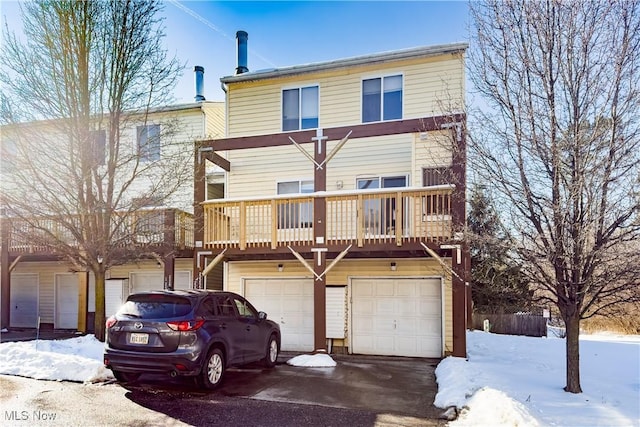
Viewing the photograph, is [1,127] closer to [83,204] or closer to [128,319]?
[83,204]

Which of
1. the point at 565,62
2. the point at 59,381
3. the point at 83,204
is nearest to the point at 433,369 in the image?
the point at 565,62

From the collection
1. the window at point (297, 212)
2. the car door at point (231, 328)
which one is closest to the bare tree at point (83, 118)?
the window at point (297, 212)

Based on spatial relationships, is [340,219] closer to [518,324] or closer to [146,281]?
[146,281]

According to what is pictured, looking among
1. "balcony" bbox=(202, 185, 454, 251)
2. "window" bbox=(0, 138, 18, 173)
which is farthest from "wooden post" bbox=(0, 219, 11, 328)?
"balcony" bbox=(202, 185, 454, 251)

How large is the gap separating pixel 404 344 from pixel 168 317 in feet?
21.7

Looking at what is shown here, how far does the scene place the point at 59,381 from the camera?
7625 millimetres

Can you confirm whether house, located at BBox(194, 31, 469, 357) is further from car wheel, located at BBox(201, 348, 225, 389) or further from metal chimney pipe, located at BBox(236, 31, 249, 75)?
car wheel, located at BBox(201, 348, 225, 389)

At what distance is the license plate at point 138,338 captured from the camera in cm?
681

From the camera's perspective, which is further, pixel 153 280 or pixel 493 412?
pixel 153 280

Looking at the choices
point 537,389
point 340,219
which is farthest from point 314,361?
point 537,389

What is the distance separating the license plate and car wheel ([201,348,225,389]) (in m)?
0.94

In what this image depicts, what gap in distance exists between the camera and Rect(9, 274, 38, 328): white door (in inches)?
652

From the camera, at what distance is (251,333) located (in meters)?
8.48

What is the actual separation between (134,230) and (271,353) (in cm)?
439
